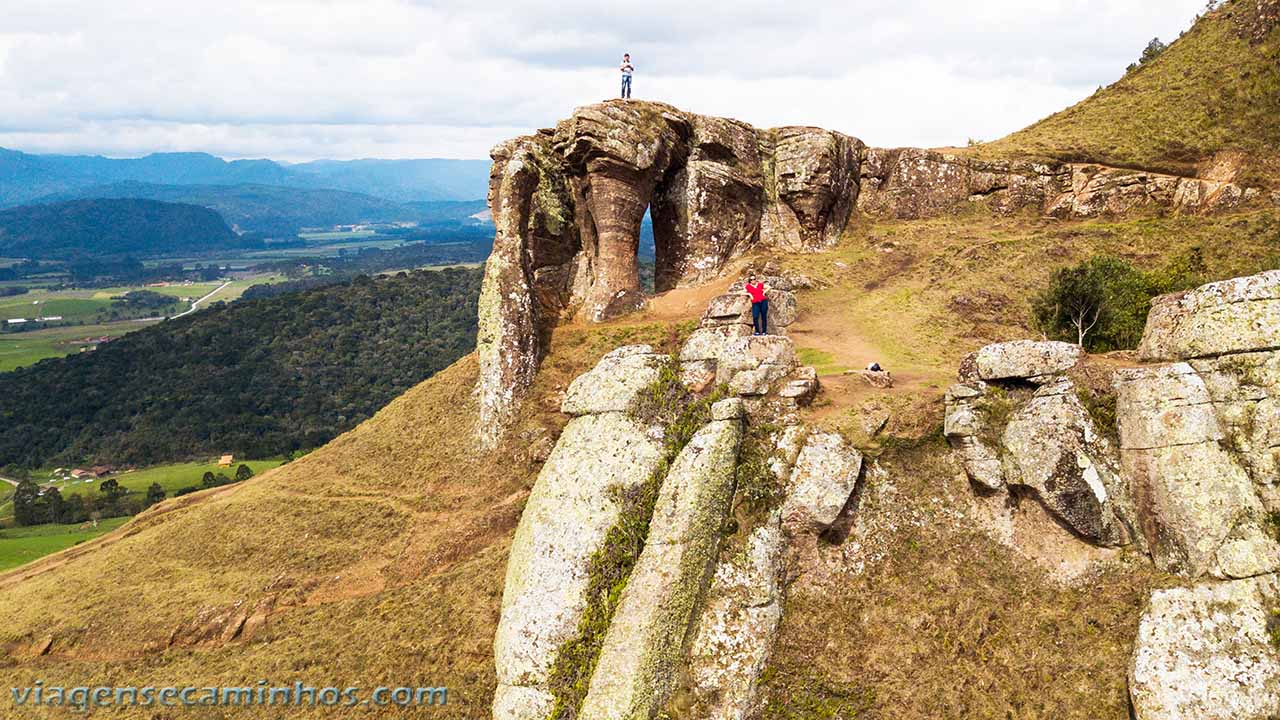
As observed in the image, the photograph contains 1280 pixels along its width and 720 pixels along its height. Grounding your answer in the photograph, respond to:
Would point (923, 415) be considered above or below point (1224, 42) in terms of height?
below

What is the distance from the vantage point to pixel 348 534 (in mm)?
31234

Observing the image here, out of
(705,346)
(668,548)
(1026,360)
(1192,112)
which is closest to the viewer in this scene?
(668,548)

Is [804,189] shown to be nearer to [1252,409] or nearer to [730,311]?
[730,311]

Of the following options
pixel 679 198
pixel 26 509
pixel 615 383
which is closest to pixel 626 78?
pixel 679 198

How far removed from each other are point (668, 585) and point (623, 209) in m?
21.5

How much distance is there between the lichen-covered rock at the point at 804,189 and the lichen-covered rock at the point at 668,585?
22804mm

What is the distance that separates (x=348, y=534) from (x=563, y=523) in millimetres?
12005

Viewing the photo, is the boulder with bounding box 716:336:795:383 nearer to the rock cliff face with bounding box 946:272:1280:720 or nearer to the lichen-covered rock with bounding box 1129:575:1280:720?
the rock cliff face with bounding box 946:272:1280:720

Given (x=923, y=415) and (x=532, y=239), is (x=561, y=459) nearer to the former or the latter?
(x=923, y=415)

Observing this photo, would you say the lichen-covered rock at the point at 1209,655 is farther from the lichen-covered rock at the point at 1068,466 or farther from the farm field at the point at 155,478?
the farm field at the point at 155,478

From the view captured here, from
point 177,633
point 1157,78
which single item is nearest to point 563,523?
point 177,633

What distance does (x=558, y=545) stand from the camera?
2398cm

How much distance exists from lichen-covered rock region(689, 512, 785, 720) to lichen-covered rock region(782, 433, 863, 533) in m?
0.67

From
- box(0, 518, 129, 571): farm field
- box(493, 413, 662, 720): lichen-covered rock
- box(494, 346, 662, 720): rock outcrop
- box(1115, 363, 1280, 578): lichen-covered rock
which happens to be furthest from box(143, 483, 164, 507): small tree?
box(1115, 363, 1280, 578): lichen-covered rock
